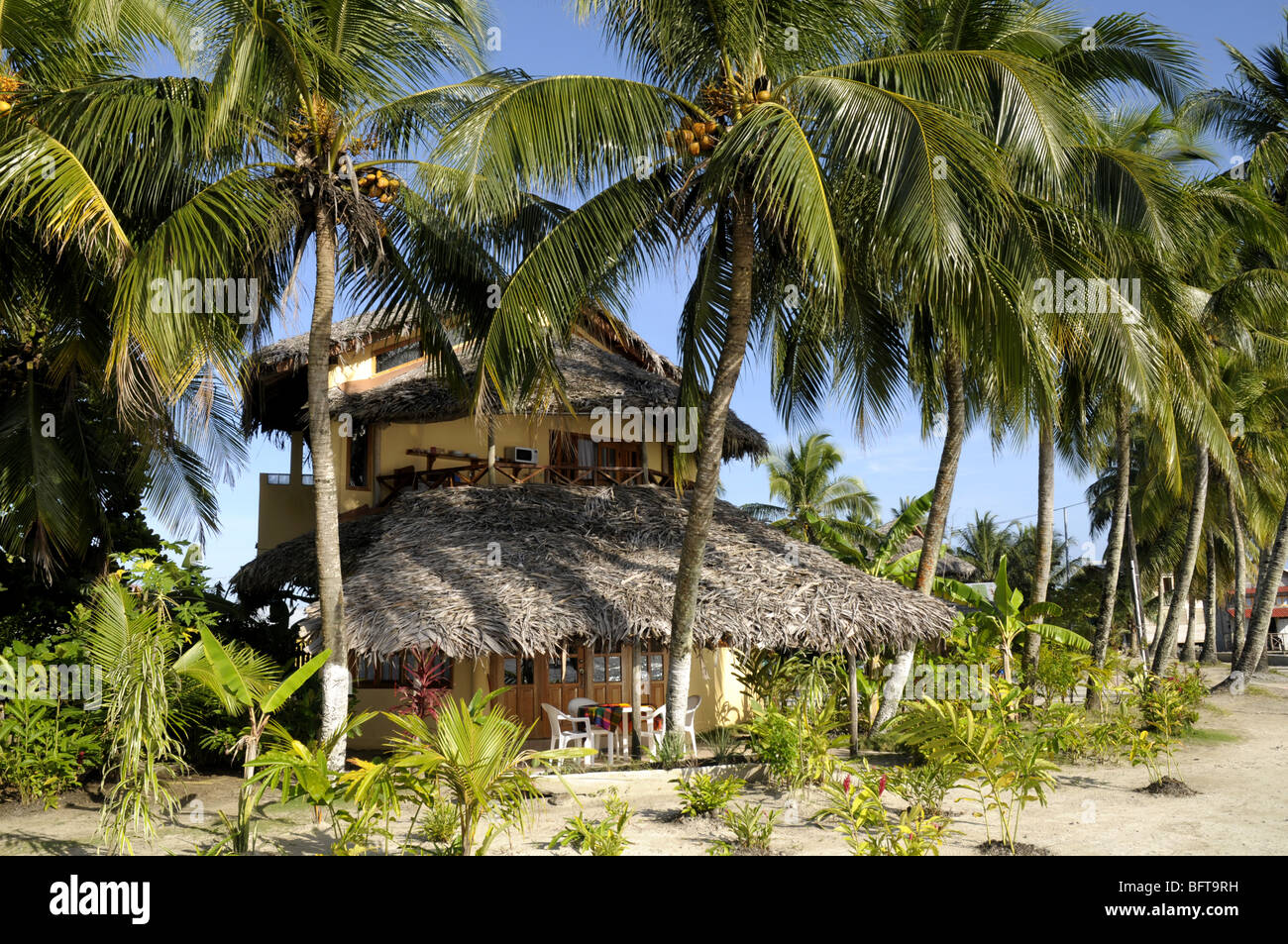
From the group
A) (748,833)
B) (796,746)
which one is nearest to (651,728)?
(796,746)

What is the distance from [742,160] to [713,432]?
2.79 meters

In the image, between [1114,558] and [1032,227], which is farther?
[1114,558]

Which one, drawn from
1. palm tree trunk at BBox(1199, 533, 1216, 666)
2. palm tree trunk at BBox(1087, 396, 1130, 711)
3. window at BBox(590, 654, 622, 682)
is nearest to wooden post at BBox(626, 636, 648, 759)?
window at BBox(590, 654, 622, 682)

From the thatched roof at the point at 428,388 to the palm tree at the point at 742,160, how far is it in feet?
9.30

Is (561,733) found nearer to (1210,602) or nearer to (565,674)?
(565,674)

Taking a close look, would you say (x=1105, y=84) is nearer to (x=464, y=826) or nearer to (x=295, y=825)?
(x=464, y=826)

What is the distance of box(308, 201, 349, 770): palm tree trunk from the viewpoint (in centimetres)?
964

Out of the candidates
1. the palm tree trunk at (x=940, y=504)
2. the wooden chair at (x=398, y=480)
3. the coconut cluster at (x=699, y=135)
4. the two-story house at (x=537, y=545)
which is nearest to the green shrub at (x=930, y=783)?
the two-story house at (x=537, y=545)

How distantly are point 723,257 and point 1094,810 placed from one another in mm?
6971

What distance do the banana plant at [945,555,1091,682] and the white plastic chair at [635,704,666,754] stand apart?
4.17 m

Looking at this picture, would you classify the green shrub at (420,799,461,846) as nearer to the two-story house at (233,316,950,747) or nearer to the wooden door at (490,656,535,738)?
the two-story house at (233,316,950,747)

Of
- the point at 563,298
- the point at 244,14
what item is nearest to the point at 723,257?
the point at 563,298

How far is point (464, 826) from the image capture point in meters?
6.65

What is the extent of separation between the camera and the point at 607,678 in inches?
586
